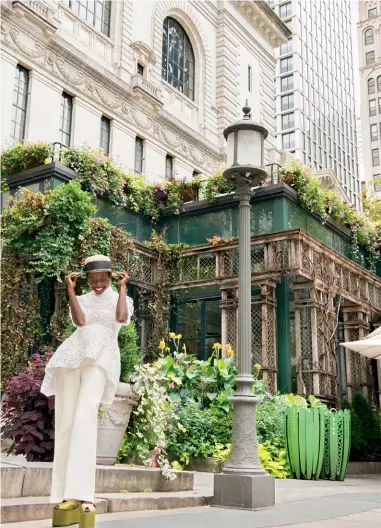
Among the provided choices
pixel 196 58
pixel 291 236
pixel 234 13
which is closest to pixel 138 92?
pixel 196 58

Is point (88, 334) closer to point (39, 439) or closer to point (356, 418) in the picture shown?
point (39, 439)

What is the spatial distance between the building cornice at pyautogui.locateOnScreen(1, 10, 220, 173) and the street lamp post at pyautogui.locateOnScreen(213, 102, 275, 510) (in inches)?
597

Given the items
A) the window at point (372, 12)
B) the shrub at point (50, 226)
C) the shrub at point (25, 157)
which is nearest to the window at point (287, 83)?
the window at point (372, 12)

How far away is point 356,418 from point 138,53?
18.0 metres

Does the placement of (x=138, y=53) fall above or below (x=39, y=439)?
above

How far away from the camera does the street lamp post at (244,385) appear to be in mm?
6254

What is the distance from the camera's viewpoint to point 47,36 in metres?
20.9

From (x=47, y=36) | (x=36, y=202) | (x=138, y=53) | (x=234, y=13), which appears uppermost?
(x=234, y=13)

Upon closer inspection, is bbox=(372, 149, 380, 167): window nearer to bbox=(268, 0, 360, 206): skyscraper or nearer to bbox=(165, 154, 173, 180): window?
bbox=(268, 0, 360, 206): skyscraper

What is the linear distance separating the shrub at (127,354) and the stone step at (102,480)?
5.12ft

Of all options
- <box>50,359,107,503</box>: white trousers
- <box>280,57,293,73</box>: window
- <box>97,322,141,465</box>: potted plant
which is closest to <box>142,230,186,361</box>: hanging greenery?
<box>97,322,141,465</box>: potted plant

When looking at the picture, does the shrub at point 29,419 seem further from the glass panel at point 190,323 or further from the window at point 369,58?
the window at point 369,58

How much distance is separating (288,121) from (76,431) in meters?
88.8

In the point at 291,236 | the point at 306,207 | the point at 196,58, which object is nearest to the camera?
the point at 291,236
